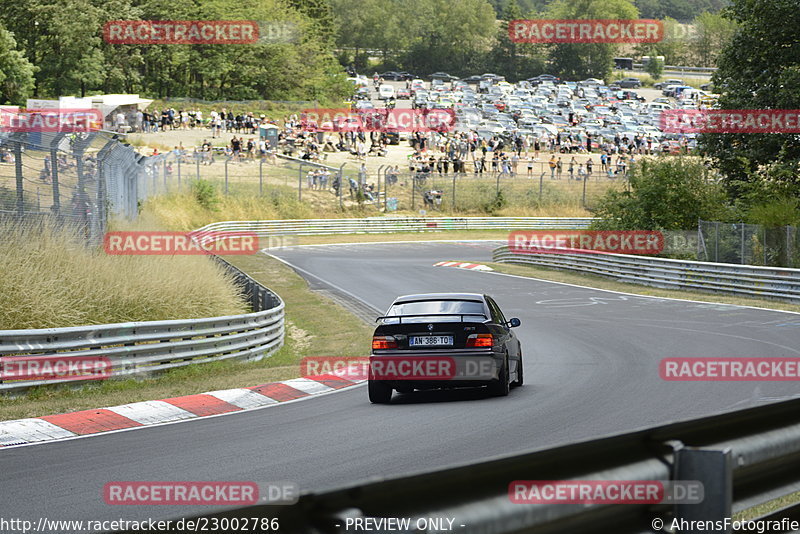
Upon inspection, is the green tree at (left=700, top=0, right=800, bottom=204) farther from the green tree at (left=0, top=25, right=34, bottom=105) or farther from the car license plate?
the green tree at (left=0, top=25, right=34, bottom=105)

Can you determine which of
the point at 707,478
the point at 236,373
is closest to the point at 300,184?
the point at 236,373

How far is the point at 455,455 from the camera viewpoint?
8.95m

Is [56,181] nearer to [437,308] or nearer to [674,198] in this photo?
[437,308]

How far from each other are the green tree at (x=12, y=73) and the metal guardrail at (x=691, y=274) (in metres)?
50.4

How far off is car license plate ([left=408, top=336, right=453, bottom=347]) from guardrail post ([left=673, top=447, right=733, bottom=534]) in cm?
885

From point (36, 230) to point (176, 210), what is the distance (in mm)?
31890

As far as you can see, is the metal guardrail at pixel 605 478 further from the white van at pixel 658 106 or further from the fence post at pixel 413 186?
the white van at pixel 658 106

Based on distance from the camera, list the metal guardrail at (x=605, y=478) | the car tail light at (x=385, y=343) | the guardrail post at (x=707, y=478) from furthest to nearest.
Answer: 1. the car tail light at (x=385, y=343)
2. the guardrail post at (x=707, y=478)
3. the metal guardrail at (x=605, y=478)

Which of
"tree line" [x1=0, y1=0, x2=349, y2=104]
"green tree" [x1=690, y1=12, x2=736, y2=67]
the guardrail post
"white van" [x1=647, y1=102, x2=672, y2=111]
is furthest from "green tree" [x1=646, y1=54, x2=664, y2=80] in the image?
the guardrail post

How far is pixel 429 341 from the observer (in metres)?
12.5

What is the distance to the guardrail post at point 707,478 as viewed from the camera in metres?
A: 3.52

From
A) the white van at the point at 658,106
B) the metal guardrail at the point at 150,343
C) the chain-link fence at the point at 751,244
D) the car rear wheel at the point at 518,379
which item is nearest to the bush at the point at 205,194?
the chain-link fence at the point at 751,244

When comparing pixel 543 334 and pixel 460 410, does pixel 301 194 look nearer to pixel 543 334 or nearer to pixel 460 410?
pixel 543 334

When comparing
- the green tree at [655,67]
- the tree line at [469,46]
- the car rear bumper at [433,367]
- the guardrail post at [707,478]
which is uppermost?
the tree line at [469,46]
